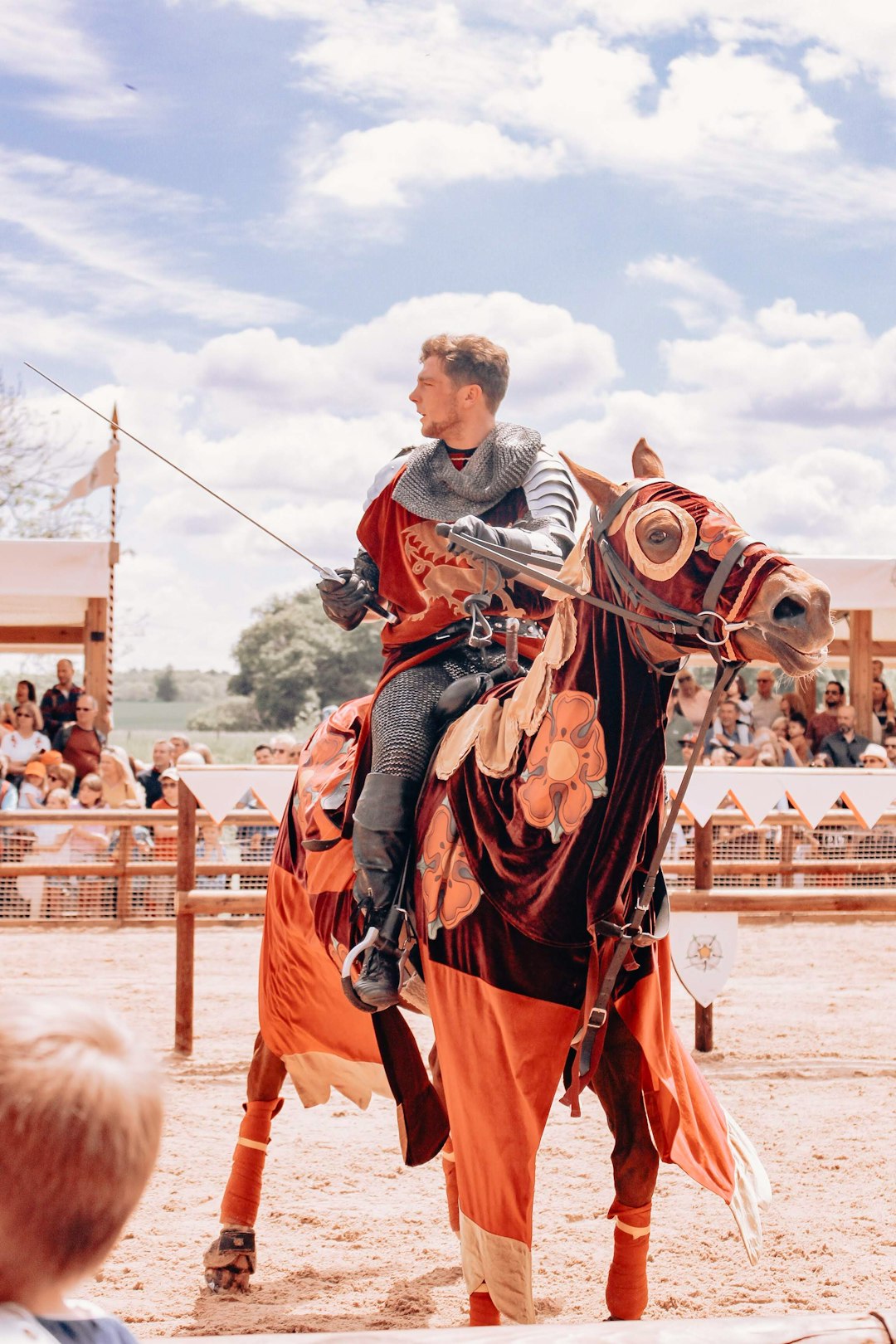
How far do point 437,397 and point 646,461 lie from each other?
0.80m

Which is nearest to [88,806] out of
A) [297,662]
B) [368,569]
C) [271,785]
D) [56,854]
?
[56,854]

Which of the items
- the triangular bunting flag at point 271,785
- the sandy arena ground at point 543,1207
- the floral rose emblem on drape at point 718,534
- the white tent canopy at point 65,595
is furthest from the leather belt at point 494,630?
the white tent canopy at point 65,595

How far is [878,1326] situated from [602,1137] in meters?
4.30

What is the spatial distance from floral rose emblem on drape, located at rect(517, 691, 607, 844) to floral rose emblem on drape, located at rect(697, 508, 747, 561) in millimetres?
393

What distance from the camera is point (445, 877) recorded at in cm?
296

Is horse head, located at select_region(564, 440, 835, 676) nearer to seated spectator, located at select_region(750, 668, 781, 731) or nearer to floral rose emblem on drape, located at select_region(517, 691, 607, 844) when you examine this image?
floral rose emblem on drape, located at select_region(517, 691, 607, 844)

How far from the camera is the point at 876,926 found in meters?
11.6

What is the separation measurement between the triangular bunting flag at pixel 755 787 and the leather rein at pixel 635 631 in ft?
13.5

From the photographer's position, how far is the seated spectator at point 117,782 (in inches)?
420

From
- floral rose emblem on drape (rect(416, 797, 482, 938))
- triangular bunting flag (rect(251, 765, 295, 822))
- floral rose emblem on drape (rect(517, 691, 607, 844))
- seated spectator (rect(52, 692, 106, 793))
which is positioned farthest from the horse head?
seated spectator (rect(52, 692, 106, 793))

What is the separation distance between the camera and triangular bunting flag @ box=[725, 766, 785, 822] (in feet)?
22.6

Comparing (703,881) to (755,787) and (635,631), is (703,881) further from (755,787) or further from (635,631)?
(635,631)

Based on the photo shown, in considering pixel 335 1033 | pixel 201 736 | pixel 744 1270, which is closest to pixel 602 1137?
pixel 744 1270

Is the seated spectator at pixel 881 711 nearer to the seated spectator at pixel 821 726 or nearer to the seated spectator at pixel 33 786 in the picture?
the seated spectator at pixel 821 726
